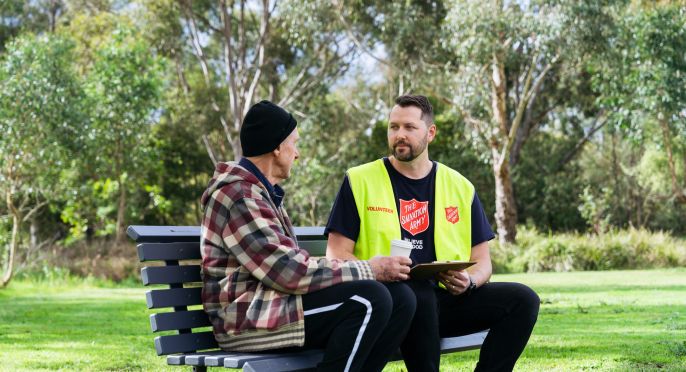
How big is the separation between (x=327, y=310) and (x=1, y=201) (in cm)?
2017

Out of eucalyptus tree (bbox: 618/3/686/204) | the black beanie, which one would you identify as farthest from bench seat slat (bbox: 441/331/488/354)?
eucalyptus tree (bbox: 618/3/686/204)

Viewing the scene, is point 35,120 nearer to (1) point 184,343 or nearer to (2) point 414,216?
(2) point 414,216

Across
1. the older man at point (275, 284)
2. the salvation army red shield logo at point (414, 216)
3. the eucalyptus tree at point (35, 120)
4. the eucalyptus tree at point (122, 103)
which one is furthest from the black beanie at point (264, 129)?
the eucalyptus tree at point (122, 103)

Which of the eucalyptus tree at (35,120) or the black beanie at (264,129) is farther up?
the eucalyptus tree at (35,120)

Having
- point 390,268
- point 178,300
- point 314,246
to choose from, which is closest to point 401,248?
point 390,268

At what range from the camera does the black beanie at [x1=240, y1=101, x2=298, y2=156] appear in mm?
3773

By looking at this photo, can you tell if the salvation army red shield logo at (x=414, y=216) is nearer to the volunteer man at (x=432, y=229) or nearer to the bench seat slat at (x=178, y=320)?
the volunteer man at (x=432, y=229)

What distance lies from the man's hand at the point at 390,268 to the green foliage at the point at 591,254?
18799 mm

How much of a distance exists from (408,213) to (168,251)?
111cm

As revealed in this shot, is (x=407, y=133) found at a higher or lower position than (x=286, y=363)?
higher

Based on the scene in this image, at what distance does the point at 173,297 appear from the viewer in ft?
13.0

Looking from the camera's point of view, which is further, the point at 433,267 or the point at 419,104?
the point at 419,104

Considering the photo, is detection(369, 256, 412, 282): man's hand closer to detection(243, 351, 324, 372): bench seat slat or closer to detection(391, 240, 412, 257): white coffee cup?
detection(391, 240, 412, 257): white coffee cup

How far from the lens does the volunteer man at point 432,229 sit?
4.30 metres
